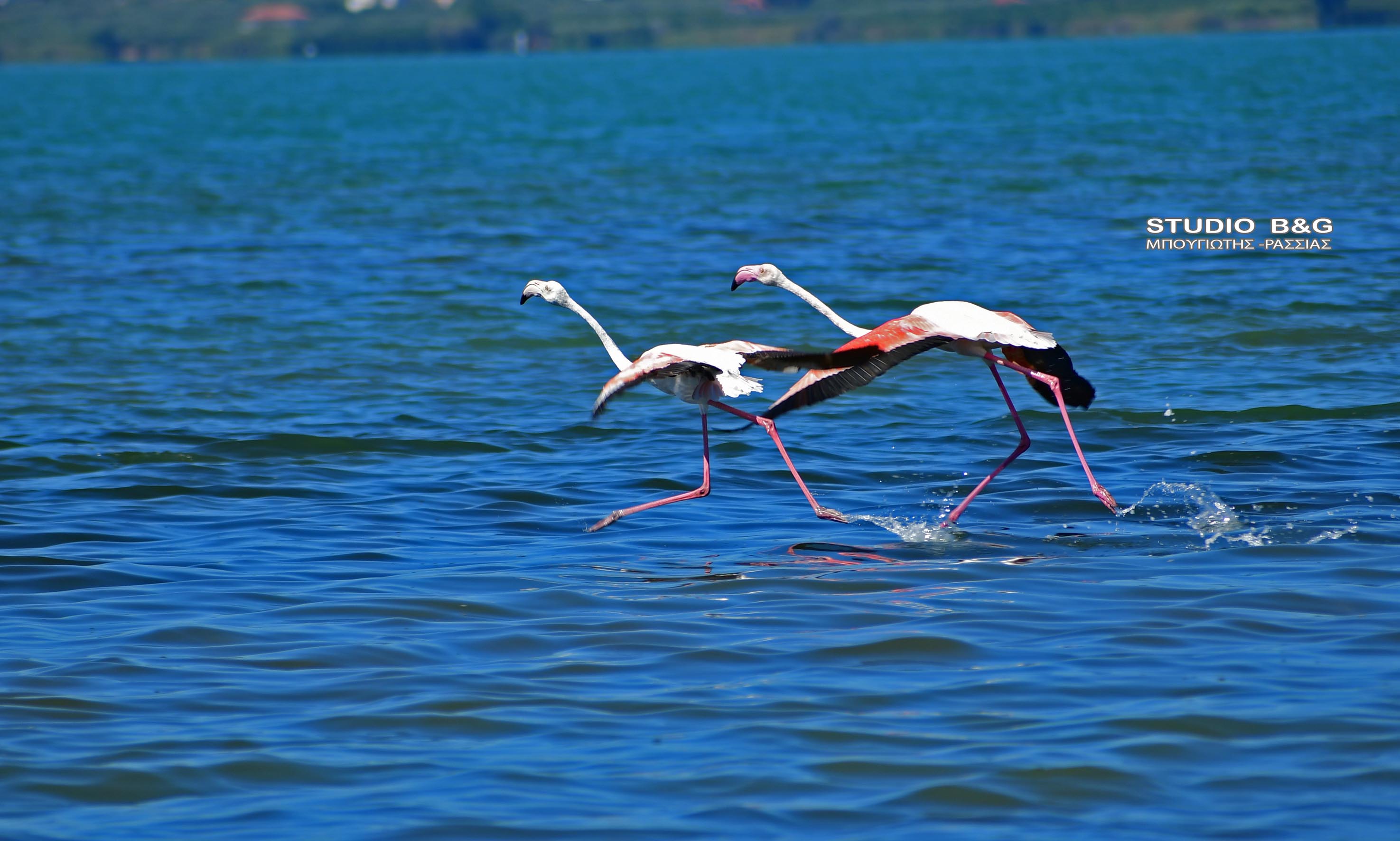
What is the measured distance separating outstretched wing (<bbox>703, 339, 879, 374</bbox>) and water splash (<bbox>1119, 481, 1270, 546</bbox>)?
1832 mm

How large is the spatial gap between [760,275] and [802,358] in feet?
3.84

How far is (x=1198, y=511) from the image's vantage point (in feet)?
29.7

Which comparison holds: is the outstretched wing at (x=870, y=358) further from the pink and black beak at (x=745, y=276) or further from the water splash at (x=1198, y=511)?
the water splash at (x=1198, y=511)

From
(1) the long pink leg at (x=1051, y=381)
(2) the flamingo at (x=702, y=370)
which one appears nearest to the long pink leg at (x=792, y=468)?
(2) the flamingo at (x=702, y=370)

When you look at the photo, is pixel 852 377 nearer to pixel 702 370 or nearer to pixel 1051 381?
pixel 702 370

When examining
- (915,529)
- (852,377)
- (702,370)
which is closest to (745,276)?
(702,370)

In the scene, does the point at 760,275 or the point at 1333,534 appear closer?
the point at 1333,534

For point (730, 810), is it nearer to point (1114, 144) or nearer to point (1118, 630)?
point (1118, 630)

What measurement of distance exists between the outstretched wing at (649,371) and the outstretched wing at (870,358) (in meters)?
0.45

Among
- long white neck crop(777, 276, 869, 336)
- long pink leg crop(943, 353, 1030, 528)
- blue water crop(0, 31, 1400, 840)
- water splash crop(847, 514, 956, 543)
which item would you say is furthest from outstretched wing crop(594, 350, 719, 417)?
long pink leg crop(943, 353, 1030, 528)

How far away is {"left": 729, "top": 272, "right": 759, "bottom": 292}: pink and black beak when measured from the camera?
27.9 feet

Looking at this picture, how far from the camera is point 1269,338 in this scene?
47.7 ft

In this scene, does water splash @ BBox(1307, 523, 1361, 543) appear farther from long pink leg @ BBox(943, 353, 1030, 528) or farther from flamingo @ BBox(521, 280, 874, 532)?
flamingo @ BBox(521, 280, 874, 532)

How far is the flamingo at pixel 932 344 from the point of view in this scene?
8.34m
